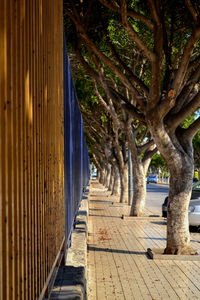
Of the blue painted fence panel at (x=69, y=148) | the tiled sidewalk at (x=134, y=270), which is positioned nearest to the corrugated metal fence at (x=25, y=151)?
the blue painted fence panel at (x=69, y=148)

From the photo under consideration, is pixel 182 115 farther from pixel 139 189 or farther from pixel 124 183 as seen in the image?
pixel 124 183

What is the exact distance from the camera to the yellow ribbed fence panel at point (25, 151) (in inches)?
65.8

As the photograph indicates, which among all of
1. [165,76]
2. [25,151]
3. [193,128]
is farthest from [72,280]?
[165,76]

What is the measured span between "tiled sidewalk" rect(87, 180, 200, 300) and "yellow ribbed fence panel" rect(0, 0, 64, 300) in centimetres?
375

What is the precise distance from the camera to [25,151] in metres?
2.11

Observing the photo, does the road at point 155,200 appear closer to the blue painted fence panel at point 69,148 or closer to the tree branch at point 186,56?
the tree branch at point 186,56

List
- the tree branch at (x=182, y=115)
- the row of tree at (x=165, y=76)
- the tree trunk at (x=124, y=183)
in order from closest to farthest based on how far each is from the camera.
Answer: the row of tree at (x=165, y=76)
the tree branch at (x=182, y=115)
the tree trunk at (x=124, y=183)

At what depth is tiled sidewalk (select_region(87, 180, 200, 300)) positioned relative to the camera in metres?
6.58

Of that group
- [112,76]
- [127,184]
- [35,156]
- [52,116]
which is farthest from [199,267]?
[127,184]

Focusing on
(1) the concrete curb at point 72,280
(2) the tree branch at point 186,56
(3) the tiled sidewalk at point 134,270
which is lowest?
(3) the tiled sidewalk at point 134,270

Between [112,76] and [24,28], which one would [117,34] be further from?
[24,28]

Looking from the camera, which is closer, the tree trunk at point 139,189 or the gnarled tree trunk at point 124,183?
the tree trunk at point 139,189

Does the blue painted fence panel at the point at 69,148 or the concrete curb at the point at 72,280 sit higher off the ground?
the blue painted fence panel at the point at 69,148

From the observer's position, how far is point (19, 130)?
1953 millimetres
